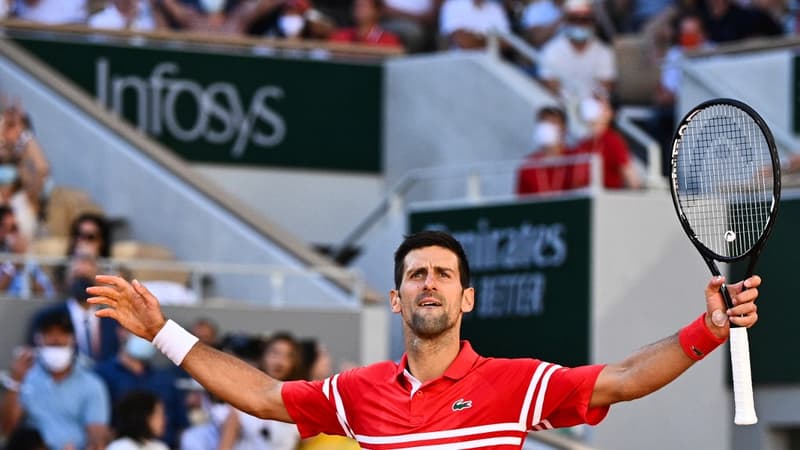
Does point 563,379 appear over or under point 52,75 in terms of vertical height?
under

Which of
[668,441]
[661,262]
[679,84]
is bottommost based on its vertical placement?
[668,441]

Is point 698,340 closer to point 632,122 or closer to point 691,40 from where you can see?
point 632,122

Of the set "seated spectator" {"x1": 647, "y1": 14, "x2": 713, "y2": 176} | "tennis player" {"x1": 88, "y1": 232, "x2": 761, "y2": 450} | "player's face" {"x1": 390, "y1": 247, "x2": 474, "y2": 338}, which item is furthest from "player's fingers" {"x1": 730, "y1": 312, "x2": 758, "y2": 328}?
"seated spectator" {"x1": 647, "y1": 14, "x2": 713, "y2": 176}

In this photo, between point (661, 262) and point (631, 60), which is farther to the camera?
point (631, 60)

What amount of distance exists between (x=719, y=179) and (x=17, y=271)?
338 inches

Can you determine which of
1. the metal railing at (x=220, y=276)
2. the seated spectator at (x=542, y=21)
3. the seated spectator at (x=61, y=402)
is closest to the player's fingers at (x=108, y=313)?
the seated spectator at (x=61, y=402)

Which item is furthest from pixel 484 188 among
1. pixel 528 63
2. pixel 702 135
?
pixel 702 135

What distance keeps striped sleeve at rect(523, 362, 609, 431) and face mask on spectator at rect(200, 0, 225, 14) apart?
13.2 meters

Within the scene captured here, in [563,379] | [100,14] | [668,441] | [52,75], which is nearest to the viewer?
[563,379]

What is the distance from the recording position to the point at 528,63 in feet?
66.4

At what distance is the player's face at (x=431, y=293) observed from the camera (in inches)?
279

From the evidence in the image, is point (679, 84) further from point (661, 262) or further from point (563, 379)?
point (563, 379)

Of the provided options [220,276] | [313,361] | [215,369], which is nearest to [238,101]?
[220,276]

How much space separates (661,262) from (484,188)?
8.07 feet
